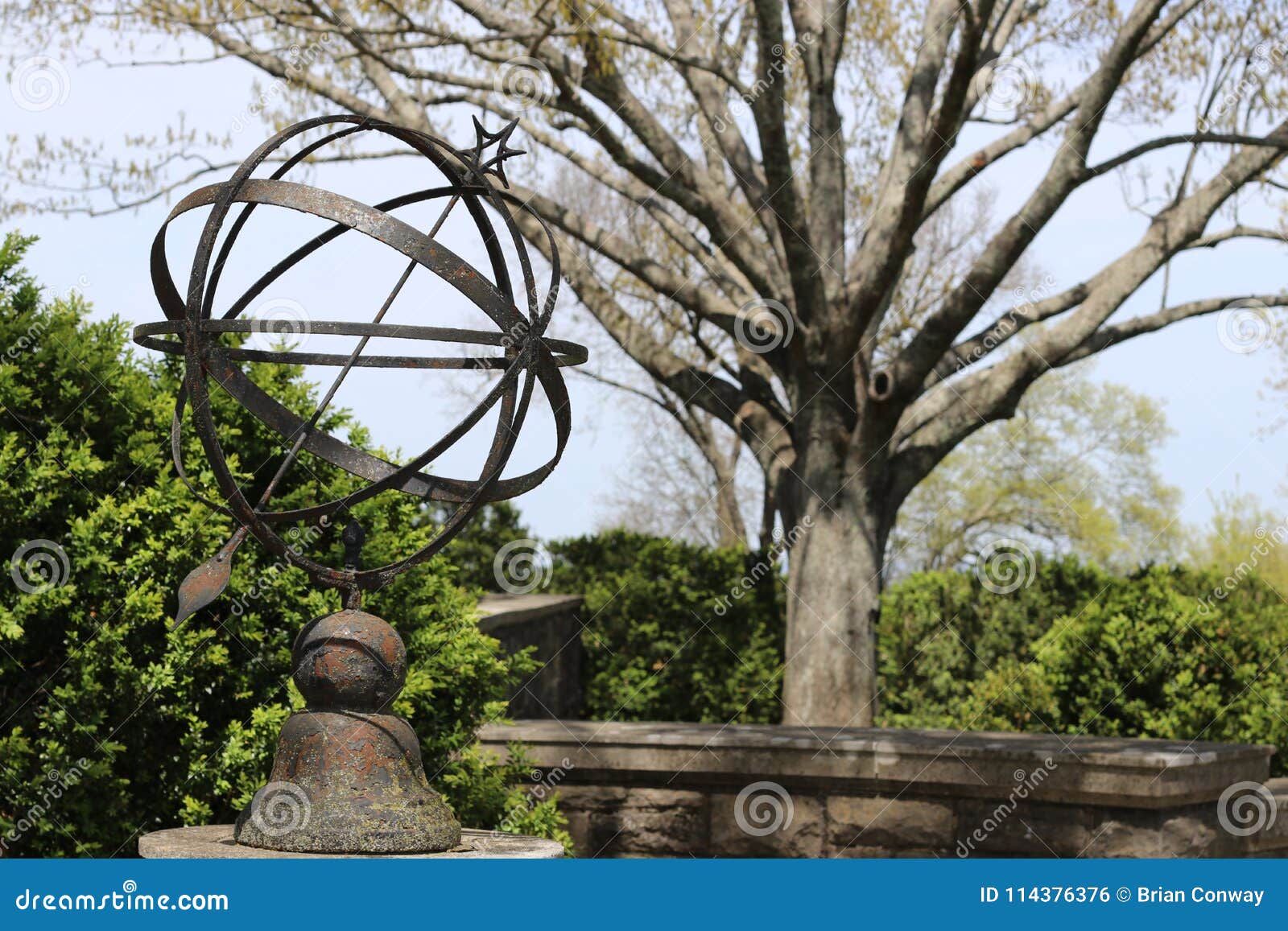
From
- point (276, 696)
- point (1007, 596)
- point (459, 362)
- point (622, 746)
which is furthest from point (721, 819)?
point (1007, 596)

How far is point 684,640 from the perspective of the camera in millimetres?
11859

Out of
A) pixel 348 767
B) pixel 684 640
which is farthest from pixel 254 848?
pixel 684 640

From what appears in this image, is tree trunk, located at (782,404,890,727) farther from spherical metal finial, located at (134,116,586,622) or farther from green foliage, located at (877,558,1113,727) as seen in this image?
spherical metal finial, located at (134,116,586,622)

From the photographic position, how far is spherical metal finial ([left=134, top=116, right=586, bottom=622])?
3.20 m

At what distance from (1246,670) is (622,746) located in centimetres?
515

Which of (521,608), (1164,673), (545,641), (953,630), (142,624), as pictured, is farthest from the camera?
(953,630)

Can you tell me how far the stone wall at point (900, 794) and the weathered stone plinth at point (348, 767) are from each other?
323 cm

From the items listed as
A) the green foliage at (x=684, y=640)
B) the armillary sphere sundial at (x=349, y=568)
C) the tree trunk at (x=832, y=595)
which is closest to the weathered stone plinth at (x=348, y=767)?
the armillary sphere sundial at (x=349, y=568)

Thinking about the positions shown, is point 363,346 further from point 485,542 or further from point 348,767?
point 485,542

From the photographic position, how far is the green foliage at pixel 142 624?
466 cm

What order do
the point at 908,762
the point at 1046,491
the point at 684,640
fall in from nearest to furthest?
the point at 908,762
the point at 684,640
the point at 1046,491

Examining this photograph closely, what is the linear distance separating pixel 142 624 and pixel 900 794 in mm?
3708

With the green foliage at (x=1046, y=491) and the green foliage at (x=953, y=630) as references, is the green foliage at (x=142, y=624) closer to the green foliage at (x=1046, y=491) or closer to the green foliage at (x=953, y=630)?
the green foliage at (x=953, y=630)

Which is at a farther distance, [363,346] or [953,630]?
[953,630]
